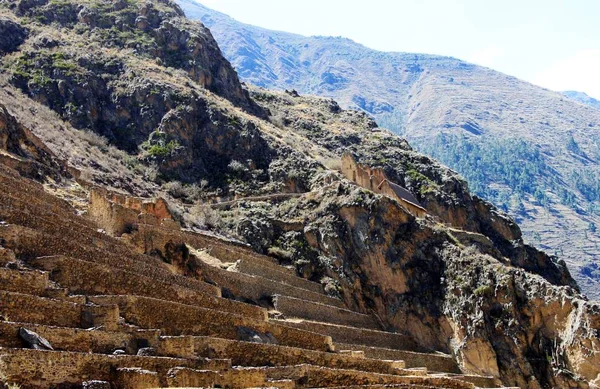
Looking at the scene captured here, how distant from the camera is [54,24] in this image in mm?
76000

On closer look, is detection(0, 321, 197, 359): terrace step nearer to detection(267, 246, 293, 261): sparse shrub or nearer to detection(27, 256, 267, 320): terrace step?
detection(27, 256, 267, 320): terrace step

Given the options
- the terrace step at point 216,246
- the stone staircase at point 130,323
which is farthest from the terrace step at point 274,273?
the stone staircase at point 130,323

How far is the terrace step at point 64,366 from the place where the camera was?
655 inches

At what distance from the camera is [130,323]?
2286 cm

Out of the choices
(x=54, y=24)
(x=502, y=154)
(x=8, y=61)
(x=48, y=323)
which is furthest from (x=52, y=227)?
(x=502, y=154)

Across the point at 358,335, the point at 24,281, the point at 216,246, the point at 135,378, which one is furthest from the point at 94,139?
the point at 135,378

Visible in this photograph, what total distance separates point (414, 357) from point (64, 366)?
2735cm

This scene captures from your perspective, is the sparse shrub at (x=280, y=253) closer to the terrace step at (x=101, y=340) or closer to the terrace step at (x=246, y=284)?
the terrace step at (x=246, y=284)

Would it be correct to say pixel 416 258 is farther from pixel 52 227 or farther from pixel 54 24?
pixel 54 24

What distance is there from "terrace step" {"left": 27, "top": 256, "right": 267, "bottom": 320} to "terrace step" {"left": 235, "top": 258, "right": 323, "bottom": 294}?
1212 centimetres

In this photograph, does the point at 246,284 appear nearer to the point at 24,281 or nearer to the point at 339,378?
the point at 339,378

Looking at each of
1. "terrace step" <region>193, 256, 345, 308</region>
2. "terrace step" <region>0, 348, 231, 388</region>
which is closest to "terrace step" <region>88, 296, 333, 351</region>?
"terrace step" <region>0, 348, 231, 388</region>

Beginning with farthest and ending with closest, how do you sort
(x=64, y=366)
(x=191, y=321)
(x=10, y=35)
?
(x=10, y=35) → (x=191, y=321) → (x=64, y=366)

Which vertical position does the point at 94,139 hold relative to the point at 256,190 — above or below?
above
